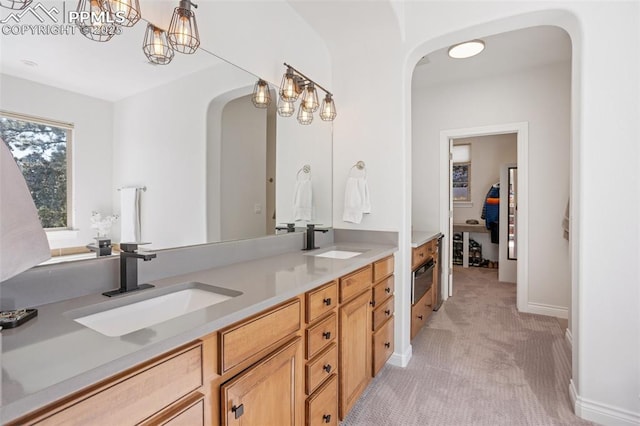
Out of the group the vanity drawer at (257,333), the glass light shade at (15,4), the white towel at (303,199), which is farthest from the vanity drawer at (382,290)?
the glass light shade at (15,4)

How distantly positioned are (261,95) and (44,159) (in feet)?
3.95

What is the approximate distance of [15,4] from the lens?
37.9 inches

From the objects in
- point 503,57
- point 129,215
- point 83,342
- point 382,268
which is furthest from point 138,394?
point 503,57

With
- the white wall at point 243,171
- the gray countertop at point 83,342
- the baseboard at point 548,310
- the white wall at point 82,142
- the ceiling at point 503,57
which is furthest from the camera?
the baseboard at point 548,310

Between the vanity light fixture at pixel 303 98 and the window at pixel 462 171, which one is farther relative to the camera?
the window at pixel 462 171

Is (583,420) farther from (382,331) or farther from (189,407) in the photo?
(189,407)

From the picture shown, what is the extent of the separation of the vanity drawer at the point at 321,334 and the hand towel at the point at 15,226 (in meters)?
0.96

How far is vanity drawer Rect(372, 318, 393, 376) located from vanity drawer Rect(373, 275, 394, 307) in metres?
0.18

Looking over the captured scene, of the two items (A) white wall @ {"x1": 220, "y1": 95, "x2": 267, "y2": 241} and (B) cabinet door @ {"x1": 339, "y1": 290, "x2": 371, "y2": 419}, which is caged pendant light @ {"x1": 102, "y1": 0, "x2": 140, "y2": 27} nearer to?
(A) white wall @ {"x1": 220, "y1": 95, "x2": 267, "y2": 241}

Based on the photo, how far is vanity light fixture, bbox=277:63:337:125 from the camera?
2.08m

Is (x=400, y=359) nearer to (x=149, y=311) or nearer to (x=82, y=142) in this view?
(x=149, y=311)

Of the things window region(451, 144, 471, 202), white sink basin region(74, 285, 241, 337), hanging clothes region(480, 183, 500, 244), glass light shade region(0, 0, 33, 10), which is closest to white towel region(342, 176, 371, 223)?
white sink basin region(74, 285, 241, 337)

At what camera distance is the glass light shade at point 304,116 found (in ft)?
7.58

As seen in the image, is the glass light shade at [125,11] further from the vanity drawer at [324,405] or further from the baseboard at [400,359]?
the baseboard at [400,359]
